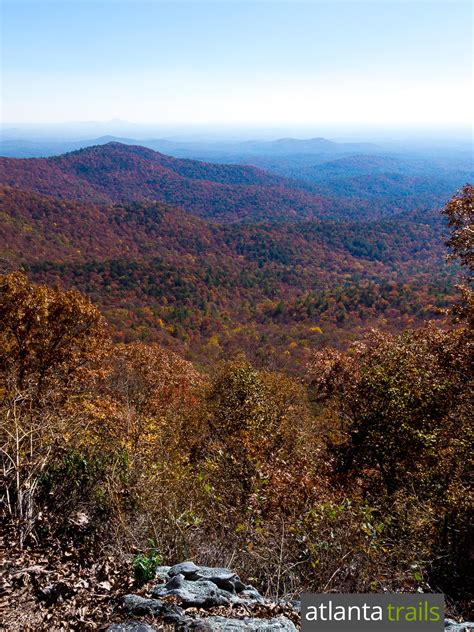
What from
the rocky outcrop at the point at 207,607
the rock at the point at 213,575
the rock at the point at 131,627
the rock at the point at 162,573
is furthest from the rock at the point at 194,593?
the rock at the point at 131,627

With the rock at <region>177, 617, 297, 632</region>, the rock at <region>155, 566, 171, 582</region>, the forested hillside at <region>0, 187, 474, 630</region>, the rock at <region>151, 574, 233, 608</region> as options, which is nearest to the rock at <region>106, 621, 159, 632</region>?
the forested hillside at <region>0, 187, 474, 630</region>

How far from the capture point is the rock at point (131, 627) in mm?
4497

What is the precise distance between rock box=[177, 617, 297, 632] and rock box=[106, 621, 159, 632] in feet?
1.08

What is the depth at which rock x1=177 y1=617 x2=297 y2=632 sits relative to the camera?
461 centimetres

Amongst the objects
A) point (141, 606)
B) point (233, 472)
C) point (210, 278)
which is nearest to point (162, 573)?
point (141, 606)

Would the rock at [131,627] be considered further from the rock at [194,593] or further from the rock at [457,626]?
the rock at [457,626]

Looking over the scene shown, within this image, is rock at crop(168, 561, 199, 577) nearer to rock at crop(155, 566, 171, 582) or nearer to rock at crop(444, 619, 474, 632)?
rock at crop(155, 566, 171, 582)

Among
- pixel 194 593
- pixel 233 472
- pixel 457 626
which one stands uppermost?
pixel 194 593

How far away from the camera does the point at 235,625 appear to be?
4.68 meters

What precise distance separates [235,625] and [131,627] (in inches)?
44.1

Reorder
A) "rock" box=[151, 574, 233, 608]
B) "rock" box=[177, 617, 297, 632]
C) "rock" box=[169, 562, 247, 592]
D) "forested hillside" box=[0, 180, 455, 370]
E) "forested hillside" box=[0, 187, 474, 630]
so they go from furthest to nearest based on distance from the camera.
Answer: "forested hillside" box=[0, 180, 455, 370], "forested hillside" box=[0, 187, 474, 630], "rock" box=[169, 562, 247, 592], "rock" box=[151, 574, 233, 608], "rock" box=[177, 617, 297, 632]

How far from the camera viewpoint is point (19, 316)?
12.4m

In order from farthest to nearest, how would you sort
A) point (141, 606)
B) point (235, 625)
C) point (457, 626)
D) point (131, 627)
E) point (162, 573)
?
point (162, 573), point (457, 626), point (141, 606), point (235, 625), point (131, 627)

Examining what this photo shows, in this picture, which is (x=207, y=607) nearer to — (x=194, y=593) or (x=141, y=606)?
(x=194, y=593)
